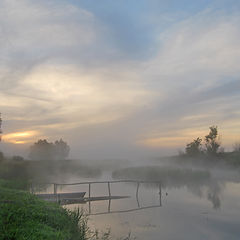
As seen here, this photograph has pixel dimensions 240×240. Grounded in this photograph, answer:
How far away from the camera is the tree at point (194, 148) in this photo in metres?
87.7

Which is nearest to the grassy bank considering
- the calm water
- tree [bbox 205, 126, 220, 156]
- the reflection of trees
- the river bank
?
the river bank

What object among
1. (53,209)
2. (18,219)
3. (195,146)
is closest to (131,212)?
(53,209)

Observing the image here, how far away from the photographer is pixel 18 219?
13258 millimetres

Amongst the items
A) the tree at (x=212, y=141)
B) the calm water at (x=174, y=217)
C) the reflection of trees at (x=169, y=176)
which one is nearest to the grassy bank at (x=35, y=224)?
the calm water at (x=174, y=217)

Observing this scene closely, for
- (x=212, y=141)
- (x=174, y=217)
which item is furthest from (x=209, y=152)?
(x=174, y=217)

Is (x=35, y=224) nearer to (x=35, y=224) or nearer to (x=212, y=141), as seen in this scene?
(x=35, y=224)

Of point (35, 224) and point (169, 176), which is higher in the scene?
point (35, 224)

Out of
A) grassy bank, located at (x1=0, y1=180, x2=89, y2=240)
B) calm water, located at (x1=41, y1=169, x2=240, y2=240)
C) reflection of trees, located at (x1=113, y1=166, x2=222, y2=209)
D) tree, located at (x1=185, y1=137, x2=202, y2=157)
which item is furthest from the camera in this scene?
tree, located at (x1=185, y1=137, x2=202, y2=157)

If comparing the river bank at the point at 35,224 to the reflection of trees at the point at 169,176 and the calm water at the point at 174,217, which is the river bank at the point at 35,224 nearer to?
the calm water at the point at 174,217

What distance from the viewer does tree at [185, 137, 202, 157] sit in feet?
288

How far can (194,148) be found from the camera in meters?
88.7

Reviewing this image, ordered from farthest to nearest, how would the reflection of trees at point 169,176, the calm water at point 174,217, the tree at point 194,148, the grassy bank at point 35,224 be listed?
the tree at point 194,148 → the reflection of trees at point 169,176 → the calm water at point 174,217 → the grassy bank at point 35,224

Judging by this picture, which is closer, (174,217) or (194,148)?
(174,217)

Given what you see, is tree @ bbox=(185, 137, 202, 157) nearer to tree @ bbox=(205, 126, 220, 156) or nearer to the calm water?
tree @ bbox=(205, 126, 220, 156)
